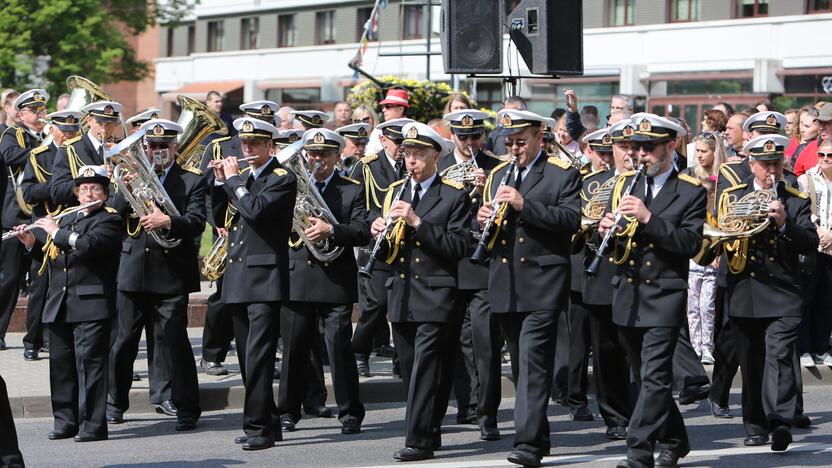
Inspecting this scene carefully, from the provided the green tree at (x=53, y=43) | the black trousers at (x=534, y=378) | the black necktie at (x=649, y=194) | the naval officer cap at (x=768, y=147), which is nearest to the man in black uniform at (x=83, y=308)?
the black trousers at (x=534, y=378)

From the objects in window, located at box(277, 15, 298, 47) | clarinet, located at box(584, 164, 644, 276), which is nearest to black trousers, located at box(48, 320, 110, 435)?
clarinet, located at box(584, 164, 644, 276)

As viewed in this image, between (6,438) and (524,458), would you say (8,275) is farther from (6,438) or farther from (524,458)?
(524,458)

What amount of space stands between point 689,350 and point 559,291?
2.69m

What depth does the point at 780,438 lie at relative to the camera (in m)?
10.3

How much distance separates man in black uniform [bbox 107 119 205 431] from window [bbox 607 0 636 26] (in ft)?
117

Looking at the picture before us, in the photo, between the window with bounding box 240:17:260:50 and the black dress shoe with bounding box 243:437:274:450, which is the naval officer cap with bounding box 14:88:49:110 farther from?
the window with bounding box 240:17:260:50

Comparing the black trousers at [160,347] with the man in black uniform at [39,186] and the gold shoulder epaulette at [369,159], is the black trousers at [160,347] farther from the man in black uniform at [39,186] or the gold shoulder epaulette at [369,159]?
the gold shoulder epaulette at [369,159]

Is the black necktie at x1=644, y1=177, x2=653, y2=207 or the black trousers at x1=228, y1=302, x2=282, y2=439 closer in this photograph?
the black necktie at x1=644, y1=177, x2=653, y2=207

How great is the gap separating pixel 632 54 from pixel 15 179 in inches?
1263

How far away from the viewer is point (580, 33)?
14805 millimetres

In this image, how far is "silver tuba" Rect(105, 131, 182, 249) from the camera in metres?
10.9

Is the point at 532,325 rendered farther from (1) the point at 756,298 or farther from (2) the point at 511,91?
(2) the point at 511,91

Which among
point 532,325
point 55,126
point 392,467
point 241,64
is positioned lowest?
point 392,467

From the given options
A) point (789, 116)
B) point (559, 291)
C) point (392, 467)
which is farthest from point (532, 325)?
point (789, 116)
